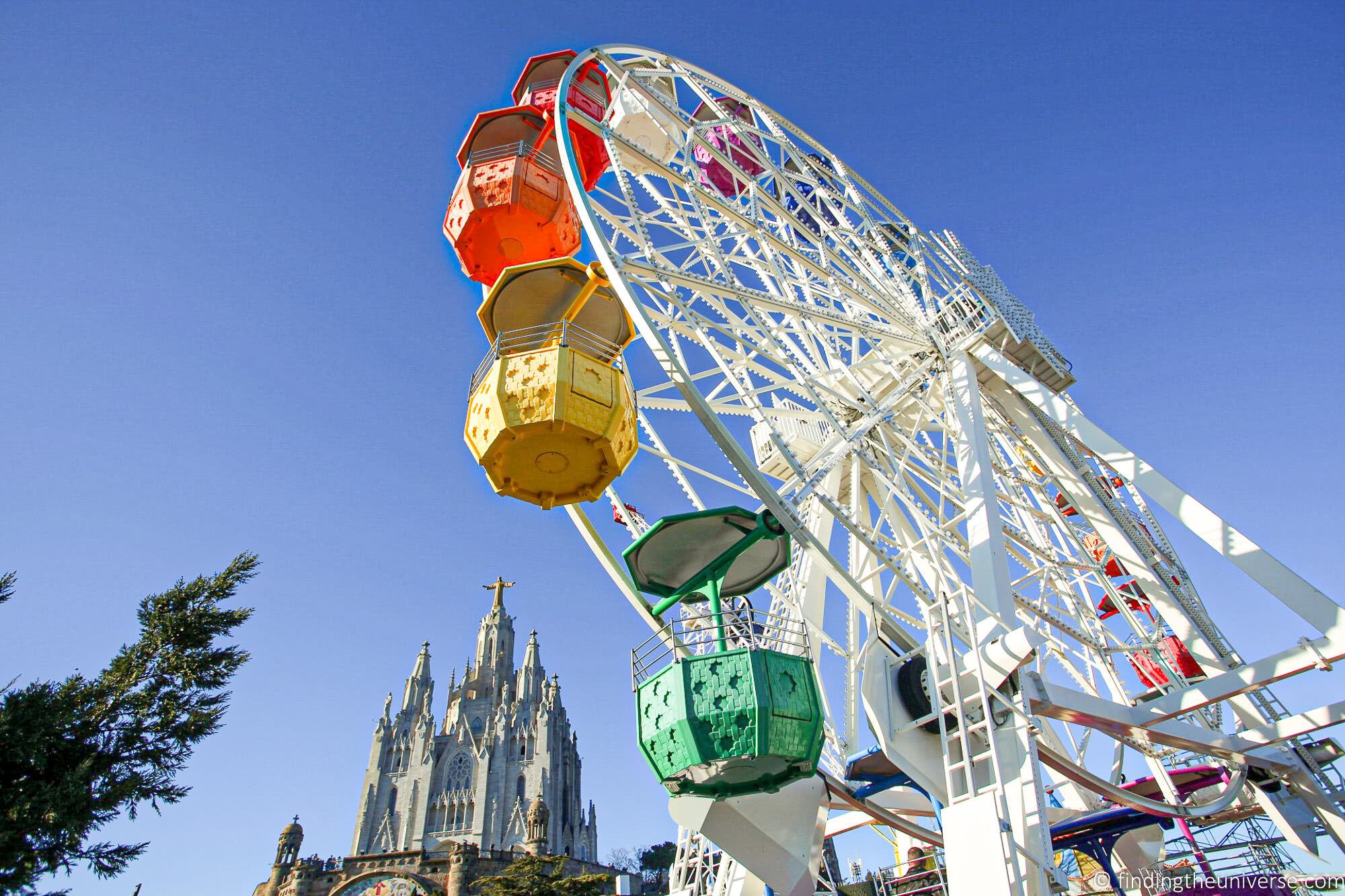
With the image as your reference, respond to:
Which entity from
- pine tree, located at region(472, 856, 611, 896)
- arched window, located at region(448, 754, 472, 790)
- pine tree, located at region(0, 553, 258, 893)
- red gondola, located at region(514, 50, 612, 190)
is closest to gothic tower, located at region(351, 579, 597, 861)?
arched window, located at region(448, 754, 472, 790)

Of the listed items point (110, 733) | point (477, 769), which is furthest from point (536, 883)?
point (477, 769)

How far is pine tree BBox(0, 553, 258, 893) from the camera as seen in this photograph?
1234 cm

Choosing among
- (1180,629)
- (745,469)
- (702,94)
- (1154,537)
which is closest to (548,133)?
(702,94)

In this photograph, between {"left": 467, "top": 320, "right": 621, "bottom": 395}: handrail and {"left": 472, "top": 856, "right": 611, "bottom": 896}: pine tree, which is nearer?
{"left": 467, "top": 320, "right": 621, "bottom": 395}: handrail

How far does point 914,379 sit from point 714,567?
22.2 feet

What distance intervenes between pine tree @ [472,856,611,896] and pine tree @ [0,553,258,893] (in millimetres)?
21712

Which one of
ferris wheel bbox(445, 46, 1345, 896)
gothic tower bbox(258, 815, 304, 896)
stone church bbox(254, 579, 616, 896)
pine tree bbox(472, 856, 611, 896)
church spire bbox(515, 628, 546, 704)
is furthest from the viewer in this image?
church spire bbox(515, 628, 546, 704)

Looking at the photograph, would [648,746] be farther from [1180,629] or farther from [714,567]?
[1180,629]

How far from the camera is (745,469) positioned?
9.59 metres

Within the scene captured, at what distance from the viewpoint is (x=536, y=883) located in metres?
32.9

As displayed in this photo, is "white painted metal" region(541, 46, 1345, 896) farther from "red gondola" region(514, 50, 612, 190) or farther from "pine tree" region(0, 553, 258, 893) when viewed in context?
"pine tree" region(0, 553, 258, 893)

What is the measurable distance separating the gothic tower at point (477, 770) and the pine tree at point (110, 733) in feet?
204

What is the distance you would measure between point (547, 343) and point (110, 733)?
1093cm

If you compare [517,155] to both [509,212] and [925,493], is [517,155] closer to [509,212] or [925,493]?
[509,212]
